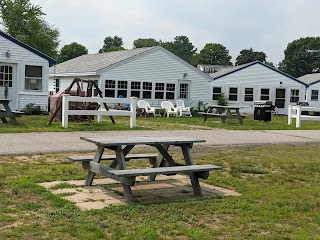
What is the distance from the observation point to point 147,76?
1172 inches

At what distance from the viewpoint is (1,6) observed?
148 feet

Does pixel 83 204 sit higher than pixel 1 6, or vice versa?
pixel 1 6

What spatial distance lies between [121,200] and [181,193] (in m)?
1.00

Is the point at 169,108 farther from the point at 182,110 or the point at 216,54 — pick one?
the point at 216,54

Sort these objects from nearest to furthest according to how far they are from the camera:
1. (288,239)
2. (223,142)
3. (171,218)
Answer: (288,239) → (171,218) → (223,142)

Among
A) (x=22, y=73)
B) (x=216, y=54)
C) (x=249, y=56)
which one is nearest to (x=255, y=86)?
(x=22, y=73)

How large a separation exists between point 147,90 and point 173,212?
80.7ft

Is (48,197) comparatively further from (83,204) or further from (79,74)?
(79,74)

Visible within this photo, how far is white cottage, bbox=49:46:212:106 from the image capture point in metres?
28.8

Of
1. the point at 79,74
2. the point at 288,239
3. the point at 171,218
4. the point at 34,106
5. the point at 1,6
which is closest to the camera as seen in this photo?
the point at 288,239

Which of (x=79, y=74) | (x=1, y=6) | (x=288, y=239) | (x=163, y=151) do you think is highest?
(x=1, y=6)

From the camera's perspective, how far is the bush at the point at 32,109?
23.8 meters

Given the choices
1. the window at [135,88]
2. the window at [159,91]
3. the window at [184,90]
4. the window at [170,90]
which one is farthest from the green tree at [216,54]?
the window at [135,88]

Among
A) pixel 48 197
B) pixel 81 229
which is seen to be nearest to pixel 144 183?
pixel 48 197
